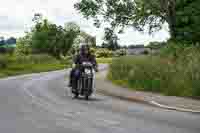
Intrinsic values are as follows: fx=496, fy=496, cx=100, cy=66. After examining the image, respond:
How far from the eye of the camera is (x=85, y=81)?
16.3m

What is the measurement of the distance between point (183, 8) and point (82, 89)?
1960 cm

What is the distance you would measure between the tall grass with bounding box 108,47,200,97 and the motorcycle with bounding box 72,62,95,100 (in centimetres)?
270

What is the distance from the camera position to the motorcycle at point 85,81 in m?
16.2

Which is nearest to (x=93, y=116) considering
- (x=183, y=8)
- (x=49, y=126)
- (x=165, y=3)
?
(x=49, y=126)

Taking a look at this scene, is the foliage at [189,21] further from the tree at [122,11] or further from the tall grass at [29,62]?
the tall grass at [29,62]

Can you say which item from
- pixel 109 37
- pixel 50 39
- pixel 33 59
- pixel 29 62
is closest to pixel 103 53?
pixel 50 39

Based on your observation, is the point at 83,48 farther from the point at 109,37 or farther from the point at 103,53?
the point at 103,53

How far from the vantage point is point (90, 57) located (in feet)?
53.7

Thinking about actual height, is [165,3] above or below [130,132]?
above

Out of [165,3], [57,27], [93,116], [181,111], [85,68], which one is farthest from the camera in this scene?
[57,27]

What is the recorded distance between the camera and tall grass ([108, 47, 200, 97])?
16.7 meters

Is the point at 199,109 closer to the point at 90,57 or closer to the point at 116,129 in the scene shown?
the point at 116,129

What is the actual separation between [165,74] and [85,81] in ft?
13.7

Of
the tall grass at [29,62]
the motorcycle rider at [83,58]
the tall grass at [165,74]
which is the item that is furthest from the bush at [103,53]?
the motorcycle rider at [83,58]
